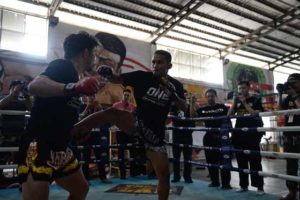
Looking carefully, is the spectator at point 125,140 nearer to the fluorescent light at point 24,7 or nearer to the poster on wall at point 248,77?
the fluorescent light at point 24,7

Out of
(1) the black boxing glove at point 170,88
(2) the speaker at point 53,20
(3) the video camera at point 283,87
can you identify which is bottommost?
(1) the black boxing glove at point 170,88

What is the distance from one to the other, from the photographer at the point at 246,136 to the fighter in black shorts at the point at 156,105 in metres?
1.72

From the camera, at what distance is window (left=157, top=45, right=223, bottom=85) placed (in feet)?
39.6

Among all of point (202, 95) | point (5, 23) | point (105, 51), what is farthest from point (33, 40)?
point (202, 95)

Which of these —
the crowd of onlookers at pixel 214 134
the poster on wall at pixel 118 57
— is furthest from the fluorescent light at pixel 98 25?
the crowd of onlookers at pixel 214 134

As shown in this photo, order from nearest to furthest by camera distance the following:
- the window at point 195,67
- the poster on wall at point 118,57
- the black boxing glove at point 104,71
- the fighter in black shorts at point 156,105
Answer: the black boxing glove at point 104,71, the fighter in black shorts at point 156,105, the poster on wall at point 118,57, the window at point 195,67

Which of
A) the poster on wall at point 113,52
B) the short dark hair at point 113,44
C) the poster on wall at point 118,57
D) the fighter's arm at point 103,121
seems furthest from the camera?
the short dark hair at point 113,44

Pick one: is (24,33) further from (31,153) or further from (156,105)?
(31,153)

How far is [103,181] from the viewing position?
16.2 ft

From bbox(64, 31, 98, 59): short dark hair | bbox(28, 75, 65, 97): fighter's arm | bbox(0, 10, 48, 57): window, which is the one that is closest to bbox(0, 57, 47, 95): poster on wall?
bbox(0, 10, 48, 57): window

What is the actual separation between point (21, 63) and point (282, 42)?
11.2 metres

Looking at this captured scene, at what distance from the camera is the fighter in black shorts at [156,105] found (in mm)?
2627

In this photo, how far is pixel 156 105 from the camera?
2.73 meters

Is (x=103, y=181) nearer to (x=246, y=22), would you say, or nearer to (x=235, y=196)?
(x=235, y=196)
